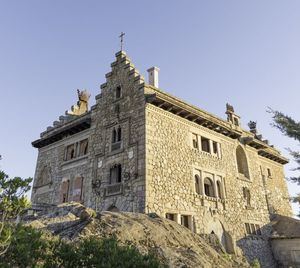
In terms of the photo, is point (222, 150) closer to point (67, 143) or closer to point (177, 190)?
point (177, 190)

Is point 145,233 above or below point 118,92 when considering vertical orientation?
below

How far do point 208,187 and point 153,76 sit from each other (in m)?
8.55

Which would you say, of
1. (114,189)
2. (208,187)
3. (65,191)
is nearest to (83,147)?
(65,191)

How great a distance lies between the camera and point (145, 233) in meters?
8.75

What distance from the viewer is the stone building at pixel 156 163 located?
16.2m

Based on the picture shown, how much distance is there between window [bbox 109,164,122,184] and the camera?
17.3 metres

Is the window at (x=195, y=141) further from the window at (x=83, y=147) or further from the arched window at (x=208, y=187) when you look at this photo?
the window at (x=83, y=147)

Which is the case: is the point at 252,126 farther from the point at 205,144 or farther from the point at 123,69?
the point at 123,69

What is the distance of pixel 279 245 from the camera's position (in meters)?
22.6

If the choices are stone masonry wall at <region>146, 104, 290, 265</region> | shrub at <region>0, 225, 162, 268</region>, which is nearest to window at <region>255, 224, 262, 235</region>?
stone masonry wall at <region>146, 104, 290, 265</region>

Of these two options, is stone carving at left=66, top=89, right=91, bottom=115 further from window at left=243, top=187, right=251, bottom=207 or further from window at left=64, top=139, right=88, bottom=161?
window at left=243, top=187, right=251, bottom=207

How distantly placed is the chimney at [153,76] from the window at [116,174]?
630cm

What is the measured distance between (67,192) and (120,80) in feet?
27.9

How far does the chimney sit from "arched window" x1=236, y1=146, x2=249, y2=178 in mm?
9215
